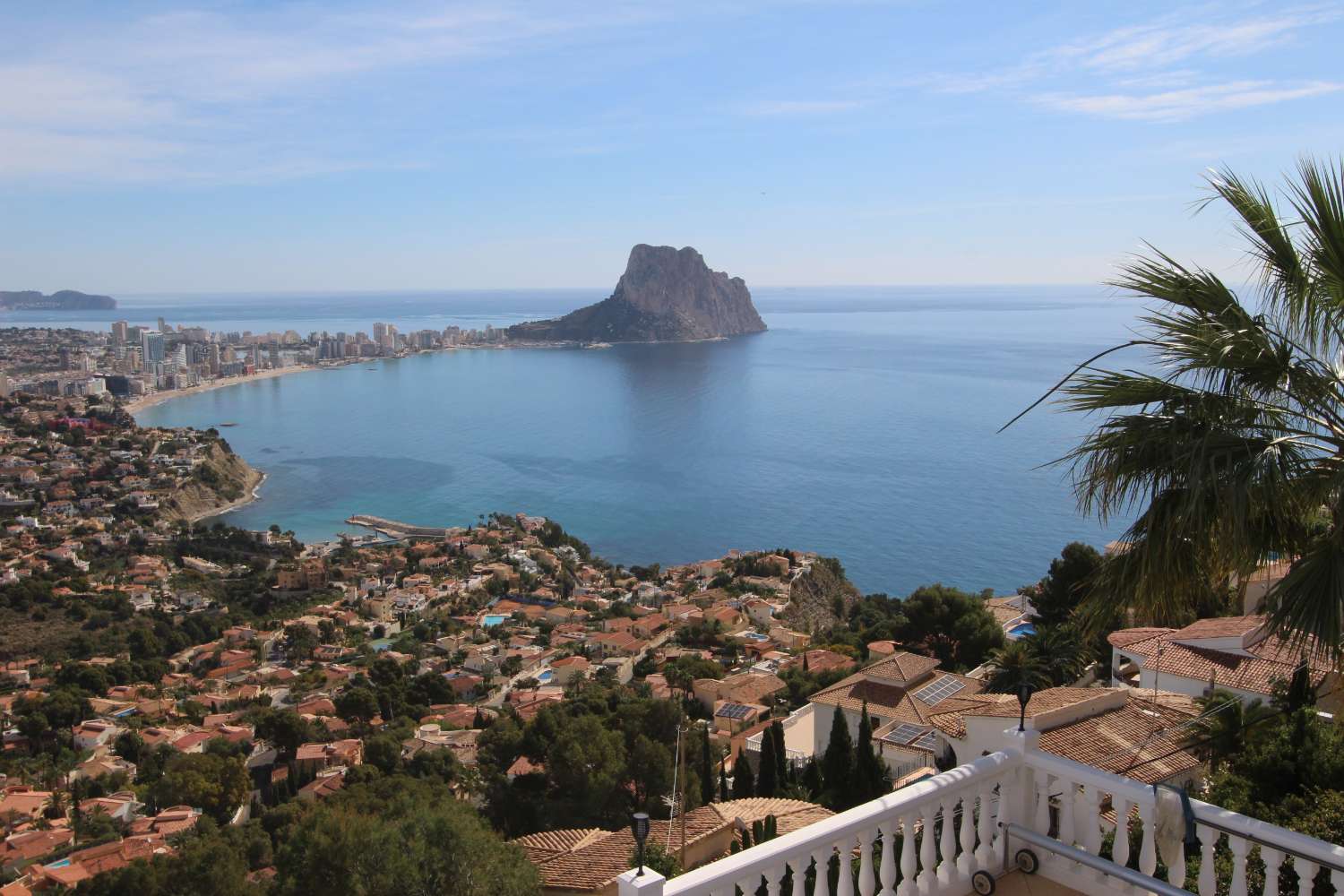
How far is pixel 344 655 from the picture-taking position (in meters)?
24.0

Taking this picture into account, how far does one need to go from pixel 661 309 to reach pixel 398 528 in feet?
290

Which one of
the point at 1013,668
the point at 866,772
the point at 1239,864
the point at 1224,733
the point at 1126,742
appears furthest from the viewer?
the point at 1013,668

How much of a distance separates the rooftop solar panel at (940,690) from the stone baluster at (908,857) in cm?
911

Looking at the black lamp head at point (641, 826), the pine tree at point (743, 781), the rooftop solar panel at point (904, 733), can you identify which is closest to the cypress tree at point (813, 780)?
the pine tree at point (743, 781)

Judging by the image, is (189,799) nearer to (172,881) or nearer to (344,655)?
(172,881)

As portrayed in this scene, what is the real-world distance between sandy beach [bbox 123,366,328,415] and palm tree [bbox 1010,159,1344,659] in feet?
245

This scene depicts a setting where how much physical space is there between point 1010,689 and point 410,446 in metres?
48.7

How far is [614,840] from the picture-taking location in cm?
739

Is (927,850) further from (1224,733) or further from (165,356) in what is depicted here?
(165,356)

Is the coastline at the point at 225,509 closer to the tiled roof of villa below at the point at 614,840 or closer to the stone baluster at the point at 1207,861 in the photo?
the tiled roof of villa below at the point at 614,840

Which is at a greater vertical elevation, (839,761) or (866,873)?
(866,873)

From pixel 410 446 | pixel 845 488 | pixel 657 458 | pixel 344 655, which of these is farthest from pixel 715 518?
pixel 410 446

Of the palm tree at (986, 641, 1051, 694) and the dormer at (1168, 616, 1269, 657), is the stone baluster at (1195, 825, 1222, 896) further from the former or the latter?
the dormer at (1168, 616, 1269, 657)

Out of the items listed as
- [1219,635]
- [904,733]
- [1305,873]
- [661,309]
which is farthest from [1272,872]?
[661,309]
